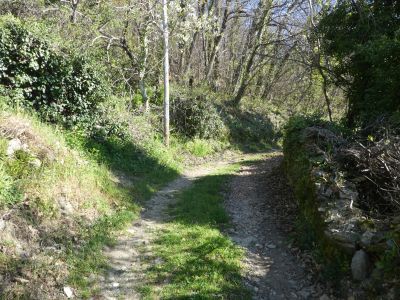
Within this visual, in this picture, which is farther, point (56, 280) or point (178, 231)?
point (178, 231)

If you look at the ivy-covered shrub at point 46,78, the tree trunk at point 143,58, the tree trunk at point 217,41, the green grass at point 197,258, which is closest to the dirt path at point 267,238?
the green grass at point 197,258

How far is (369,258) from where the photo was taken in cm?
516

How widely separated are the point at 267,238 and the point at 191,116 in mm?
11825

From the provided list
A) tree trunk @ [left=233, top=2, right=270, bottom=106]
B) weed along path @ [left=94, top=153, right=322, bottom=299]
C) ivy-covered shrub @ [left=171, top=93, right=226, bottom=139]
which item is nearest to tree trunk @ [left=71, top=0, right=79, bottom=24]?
ivy-covered shrub @ [left=171, top=93, right=226, bottom=139]

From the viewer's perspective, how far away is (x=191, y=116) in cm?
1875

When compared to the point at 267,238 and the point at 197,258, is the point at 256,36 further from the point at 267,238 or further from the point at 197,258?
the point at 197,258

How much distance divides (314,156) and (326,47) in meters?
6.23

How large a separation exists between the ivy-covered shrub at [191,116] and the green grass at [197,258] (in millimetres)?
9422

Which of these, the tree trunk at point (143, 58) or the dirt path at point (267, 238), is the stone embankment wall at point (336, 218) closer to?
the dirt path at point (267, 238)

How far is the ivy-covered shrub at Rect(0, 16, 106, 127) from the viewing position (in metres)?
9.23

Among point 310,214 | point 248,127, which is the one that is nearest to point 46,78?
point 310,214

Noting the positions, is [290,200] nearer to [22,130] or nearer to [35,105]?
[22,130]

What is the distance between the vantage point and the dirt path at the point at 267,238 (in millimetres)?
5805

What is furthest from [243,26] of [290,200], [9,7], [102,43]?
[290,200]
